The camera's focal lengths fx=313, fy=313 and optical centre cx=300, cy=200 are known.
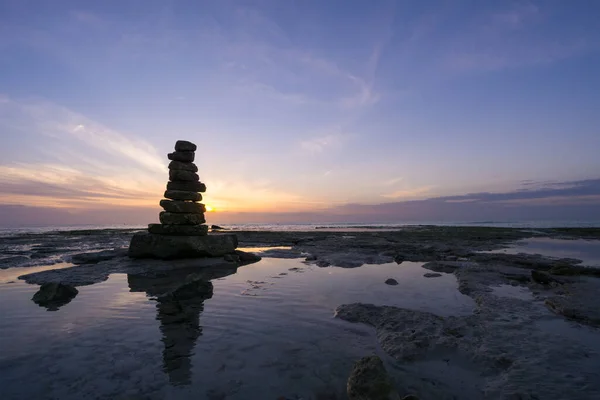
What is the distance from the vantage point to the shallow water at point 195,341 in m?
4.57

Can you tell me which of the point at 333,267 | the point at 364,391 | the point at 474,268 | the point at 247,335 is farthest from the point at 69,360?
the point at 474,268

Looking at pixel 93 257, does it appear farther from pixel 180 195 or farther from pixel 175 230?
pixel 180 195

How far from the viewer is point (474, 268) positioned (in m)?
15.2

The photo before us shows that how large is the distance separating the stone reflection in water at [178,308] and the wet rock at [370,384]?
7.96 ft

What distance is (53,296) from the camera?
366 inches

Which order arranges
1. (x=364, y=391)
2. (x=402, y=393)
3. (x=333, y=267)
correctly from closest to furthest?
(x=364, y=391) → (x=402, y=393) → (x=333, y=267)

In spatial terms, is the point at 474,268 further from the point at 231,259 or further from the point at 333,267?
the point at 231,259

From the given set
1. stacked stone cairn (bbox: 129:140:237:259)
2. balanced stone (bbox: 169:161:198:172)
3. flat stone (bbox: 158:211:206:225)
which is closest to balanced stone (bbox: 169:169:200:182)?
stacked stone cairn (bbox: 129:140:237:259)

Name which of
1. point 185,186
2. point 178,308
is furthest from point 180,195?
point 178,308

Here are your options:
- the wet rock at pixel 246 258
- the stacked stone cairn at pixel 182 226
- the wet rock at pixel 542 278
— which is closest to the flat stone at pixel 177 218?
the stacked stone cairn at pixel 182 226

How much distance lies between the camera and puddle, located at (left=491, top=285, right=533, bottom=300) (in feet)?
34.2

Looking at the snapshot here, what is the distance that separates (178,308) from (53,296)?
13.2 ft

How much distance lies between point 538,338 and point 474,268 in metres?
9.28

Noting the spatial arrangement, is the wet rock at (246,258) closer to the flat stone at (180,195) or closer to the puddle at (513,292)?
the flat stone at (180,195)
